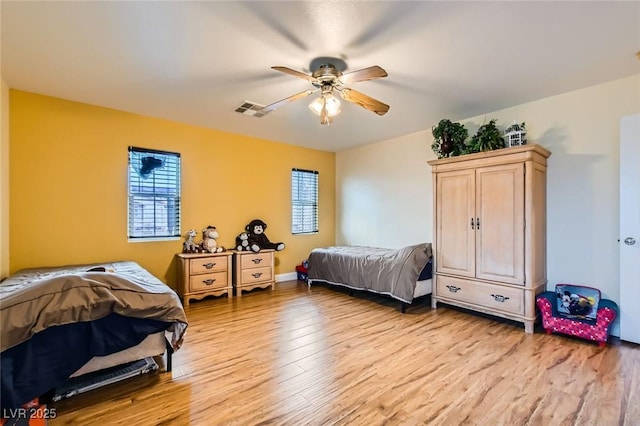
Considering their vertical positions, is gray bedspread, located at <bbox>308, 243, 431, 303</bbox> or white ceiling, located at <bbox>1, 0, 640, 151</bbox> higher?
white ceiling, located at <bbox>1, 0, 640, 151</bbox>

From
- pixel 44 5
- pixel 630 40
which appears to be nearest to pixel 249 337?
pixel 44 5

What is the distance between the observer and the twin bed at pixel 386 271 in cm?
357

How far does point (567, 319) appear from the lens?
280 centimetres

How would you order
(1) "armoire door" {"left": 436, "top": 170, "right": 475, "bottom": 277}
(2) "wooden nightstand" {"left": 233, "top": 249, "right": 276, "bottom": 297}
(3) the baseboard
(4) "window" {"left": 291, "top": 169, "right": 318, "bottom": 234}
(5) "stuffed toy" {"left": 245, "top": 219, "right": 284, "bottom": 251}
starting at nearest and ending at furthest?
(1) "armoire door" {"left": 436, "top": 170, "right": 475, "bottom": 277} → (2) "wooden nightstand" {"left": 233, "top": 249, "right": 276, "bottom": 297} → (5) "stuffed toy" {"left": 245, "top": 219, "right": 284, "bottom": 251} → (3) the baseboard → (4) "window" {"left": 291, "top": 169, "right": 318, "bottom": 234}

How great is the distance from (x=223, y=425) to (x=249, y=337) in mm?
1211

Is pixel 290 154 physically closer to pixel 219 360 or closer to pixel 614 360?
pixel 219 360

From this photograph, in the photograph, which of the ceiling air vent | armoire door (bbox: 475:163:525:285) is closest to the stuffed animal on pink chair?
armoire door (bbox: 475:163:525:285)

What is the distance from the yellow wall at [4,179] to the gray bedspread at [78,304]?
170 cm

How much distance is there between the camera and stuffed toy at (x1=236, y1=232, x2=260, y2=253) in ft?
15.1

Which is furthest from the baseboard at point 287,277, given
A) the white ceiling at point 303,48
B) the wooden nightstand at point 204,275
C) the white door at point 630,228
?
the white door at point 630,228

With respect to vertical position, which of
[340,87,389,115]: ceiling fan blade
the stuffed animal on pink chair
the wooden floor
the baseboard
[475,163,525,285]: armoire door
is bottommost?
the wooden floor

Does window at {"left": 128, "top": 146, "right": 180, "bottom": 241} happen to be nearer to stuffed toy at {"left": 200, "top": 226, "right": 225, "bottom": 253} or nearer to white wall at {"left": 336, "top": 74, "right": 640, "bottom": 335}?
stuffed toy at {"left": 200, "top": 226, "right": 225, "bottom": 253}

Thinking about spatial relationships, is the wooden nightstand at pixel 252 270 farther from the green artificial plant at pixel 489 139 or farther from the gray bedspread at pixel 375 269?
the green artificial plant at pixel 489 139

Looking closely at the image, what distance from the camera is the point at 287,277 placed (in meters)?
5.35
